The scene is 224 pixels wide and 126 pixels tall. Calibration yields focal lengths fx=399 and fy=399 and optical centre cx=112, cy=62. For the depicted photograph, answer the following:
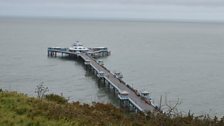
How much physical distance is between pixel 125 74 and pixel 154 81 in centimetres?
739

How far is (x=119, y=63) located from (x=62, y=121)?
60381 mm

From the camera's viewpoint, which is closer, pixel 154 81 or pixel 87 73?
pixel 154 81

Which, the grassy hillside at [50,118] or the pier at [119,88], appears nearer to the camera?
the grassy hillside at [50,118]

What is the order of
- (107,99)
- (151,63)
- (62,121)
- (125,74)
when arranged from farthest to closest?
1. (151,63)
2. (125,74)
3. (107,99)
4. (62,121)

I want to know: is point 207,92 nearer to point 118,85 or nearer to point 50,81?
point 118,85

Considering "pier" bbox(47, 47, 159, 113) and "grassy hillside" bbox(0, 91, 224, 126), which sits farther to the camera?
"pier" bbox(47, 47, 159, 113)

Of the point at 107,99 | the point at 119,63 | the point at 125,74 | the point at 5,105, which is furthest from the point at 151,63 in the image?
the point at 5,105

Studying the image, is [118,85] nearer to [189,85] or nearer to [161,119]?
[189,85]

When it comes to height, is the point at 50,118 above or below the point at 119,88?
above

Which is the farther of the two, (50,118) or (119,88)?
(119,88)

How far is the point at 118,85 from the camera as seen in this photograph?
146 ft

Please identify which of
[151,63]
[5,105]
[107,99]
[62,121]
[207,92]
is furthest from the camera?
[151,63]

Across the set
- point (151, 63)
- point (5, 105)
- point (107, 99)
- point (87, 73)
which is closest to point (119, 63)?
point (151, 63)

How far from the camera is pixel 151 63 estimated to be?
72375 millimetres
